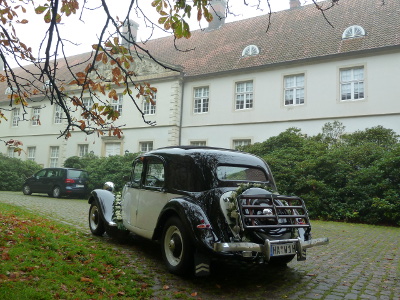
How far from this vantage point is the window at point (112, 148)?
25.4m

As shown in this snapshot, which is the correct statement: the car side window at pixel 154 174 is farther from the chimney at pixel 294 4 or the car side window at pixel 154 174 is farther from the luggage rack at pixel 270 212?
the chimney at pixel 294 4

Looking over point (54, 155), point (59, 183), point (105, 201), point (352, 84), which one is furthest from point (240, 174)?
point (54, 155)

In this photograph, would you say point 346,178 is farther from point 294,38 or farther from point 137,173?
point 294,38

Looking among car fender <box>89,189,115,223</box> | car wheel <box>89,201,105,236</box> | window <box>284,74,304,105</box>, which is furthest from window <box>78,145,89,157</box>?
car fender <box>89,189,115,223</box>

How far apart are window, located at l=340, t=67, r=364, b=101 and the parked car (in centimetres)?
1429

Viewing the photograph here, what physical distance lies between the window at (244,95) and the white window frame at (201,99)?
6.80 ft

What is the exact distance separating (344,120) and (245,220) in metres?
15.4

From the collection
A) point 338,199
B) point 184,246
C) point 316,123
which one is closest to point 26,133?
point 316,123

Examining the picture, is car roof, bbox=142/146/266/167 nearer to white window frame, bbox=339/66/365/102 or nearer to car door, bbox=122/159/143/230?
car door, bbox=122/159/143/230

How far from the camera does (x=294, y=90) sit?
19.6 meters

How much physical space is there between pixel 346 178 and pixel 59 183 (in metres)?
13.5

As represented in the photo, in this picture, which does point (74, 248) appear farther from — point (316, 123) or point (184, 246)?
point (316, 123)

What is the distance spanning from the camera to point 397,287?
14.2 feet

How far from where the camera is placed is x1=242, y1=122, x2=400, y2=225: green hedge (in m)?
11.3
